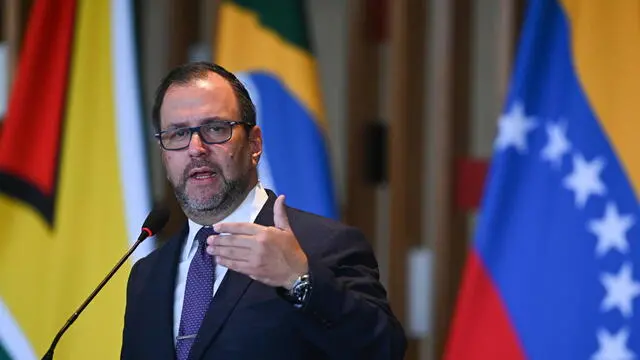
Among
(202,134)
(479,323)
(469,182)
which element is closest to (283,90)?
(469,182)

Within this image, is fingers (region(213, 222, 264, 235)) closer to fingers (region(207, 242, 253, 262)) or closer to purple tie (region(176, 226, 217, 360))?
fingers (region(207, 242, 253, 262))

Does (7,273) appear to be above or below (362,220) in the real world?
below

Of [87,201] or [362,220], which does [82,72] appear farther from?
[362,220]

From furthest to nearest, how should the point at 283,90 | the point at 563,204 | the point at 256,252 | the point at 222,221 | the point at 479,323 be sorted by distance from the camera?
1. the point at 283,90
2. the point at 479,323
3. the point at 563,204
4. the point at 222,221
5. the point at 256,252

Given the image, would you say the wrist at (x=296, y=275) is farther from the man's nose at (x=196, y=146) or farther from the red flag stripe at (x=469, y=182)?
the red flag stripe at (x=469, y=182)

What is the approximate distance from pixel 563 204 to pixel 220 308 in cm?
138

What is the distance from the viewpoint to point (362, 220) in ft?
11.6

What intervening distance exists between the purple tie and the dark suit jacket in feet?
0.10

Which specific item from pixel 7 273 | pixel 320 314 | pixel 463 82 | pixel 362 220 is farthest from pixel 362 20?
pixel 320 314

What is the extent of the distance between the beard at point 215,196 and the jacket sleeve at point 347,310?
8.9 inches

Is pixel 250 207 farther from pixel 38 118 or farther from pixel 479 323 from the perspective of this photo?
pixel 38 118

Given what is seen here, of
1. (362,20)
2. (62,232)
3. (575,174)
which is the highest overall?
(362,20)

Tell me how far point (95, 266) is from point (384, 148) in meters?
1.17

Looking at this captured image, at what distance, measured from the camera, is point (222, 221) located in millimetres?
1841
